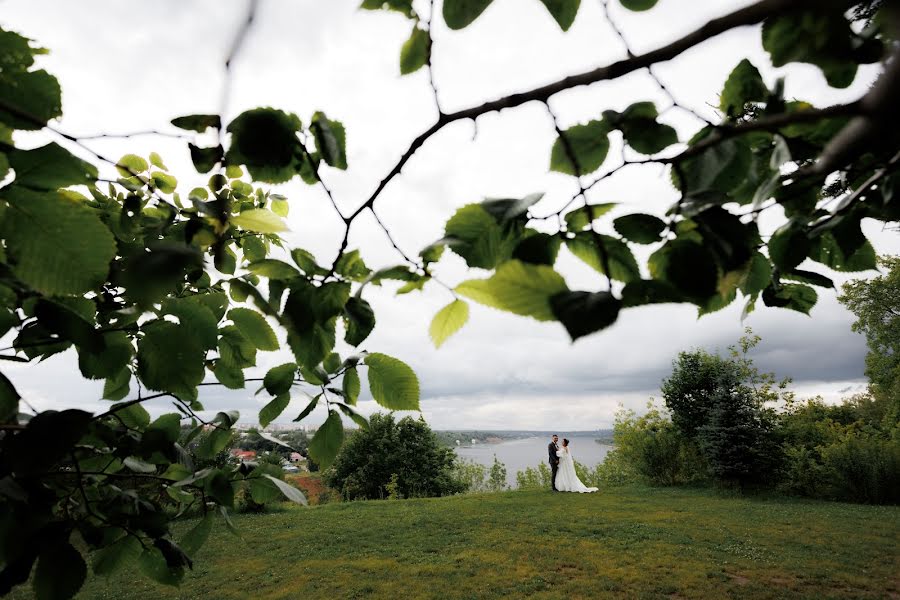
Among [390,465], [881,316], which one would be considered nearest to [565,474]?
[390,465]

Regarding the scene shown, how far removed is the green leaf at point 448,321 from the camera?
2.49ft

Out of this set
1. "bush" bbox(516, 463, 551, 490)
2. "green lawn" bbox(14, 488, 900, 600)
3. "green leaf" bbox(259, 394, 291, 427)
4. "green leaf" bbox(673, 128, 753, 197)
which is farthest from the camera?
"bush" bbox(516, 463, 551, 490)

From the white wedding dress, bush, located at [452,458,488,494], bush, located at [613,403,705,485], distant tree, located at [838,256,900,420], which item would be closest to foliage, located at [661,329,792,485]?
bush, located at [613,403,705,485]

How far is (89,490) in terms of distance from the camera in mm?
1498

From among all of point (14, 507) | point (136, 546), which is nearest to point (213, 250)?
point (14, 507)

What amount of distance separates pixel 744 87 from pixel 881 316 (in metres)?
31.8

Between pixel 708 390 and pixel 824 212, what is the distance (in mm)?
16878

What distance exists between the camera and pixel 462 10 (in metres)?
0.64

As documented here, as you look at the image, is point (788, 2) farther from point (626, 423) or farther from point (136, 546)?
point (626, 423)

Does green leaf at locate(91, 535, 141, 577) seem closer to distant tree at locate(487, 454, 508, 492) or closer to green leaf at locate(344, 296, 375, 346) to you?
green leaf at locate(344, 296, 375, 346)

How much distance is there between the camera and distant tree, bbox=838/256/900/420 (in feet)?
74.1

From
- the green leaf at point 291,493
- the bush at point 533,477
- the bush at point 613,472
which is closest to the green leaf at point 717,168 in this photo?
the green leaf at point 291,493

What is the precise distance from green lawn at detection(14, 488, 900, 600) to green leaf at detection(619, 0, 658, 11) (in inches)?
270

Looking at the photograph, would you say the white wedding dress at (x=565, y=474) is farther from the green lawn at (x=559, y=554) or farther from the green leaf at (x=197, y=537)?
the green leaf at (x=197, y=537)
